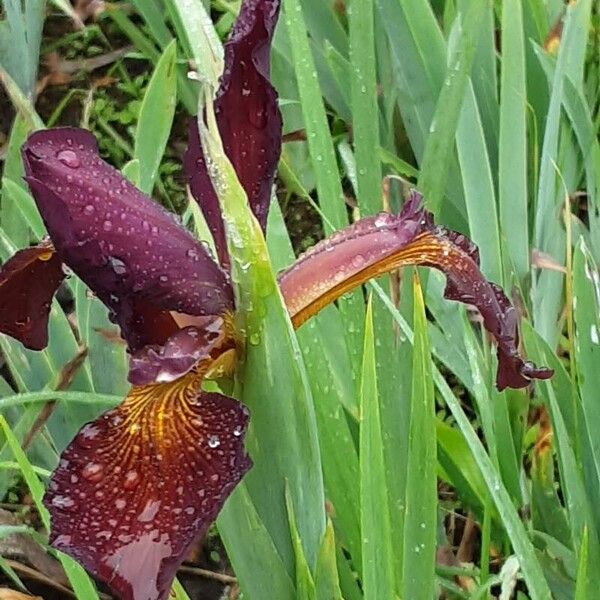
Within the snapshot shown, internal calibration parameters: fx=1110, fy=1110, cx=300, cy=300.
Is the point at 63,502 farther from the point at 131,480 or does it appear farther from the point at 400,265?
the point at 400,265

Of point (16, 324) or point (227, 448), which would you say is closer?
point (227, 448)

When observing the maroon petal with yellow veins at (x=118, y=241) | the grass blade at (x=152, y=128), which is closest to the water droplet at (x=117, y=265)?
the maroon petal with yellow veins at (x=118, y=241)

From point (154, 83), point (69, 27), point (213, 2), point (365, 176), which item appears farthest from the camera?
point (69, 27)

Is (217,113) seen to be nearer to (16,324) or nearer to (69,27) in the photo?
(16,324)

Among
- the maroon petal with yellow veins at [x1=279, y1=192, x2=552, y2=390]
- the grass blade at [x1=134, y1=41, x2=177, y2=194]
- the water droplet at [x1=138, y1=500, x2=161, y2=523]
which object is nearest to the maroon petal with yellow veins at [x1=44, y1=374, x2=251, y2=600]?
the water droplet at [x1=138, y1=500, x2=161, y2=523]

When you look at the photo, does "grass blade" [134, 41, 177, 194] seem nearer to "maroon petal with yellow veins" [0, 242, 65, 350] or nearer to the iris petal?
"maroon petal with yellow veins" [0, 242, 65, 350]

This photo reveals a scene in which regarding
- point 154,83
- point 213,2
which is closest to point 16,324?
point 154,83
